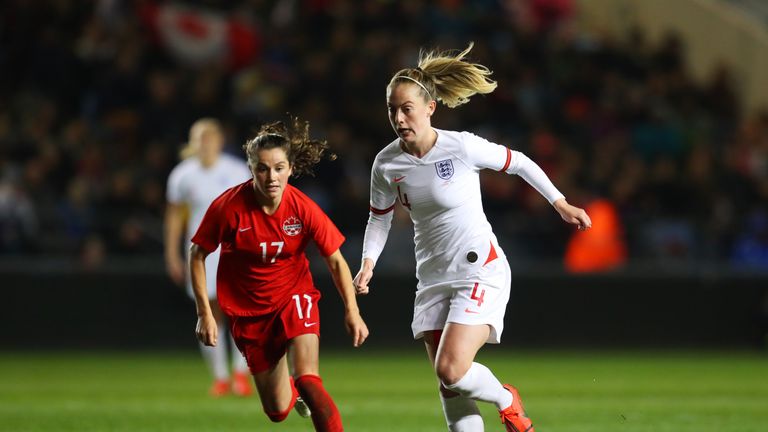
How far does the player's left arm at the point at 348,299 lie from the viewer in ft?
21.5

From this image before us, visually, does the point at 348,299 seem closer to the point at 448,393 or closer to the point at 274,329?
the point at 274,329

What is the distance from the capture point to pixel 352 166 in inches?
674

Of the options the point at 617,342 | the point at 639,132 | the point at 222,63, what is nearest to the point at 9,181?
the point at 222,63

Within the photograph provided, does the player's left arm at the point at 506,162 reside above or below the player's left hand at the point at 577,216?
above

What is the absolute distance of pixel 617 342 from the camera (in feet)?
53.4

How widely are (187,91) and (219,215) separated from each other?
10.6 metres

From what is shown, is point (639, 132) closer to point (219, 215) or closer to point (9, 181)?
point (9, 181)

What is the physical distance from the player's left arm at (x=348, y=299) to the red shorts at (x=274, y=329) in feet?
0.84

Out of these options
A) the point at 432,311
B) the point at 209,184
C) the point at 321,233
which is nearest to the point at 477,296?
the point at 432,311

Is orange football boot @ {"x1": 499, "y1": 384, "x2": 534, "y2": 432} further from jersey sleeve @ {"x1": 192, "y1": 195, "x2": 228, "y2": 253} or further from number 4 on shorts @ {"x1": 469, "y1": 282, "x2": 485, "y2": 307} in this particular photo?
jersey sleeve @ {"x1": 192, "y1": 195, "x2": 228, "y2": 253}

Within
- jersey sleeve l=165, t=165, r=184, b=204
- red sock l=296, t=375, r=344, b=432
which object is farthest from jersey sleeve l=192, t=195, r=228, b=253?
jersey sleeve l=165, t=165, r=184, b=204

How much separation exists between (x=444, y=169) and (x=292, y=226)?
2.86 ft

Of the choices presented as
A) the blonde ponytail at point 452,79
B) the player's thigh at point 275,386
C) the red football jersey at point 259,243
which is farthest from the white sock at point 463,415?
the blonde ponytail at point 452,79

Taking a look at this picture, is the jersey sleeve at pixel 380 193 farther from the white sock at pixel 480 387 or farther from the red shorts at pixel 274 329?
the white sock at pixel 480 387
